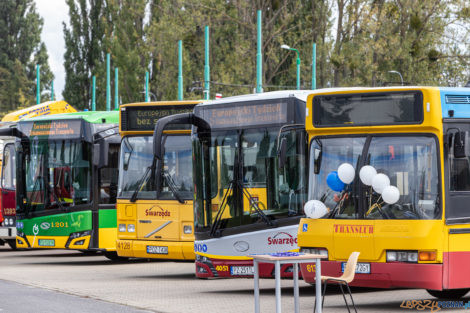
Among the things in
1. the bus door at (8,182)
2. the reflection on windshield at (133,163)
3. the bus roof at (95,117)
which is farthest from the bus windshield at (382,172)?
the bus door at (8,182)

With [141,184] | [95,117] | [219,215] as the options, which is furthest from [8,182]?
[219,215]

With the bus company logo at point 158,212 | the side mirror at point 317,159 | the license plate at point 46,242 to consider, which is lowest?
the license plate at point 46,242

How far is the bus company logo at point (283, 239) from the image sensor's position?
47.7ft

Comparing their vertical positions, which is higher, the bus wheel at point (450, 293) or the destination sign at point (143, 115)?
the destination sign at point (143, 115)

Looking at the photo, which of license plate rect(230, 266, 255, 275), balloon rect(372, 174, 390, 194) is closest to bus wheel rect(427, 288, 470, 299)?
balloon rect(372, 174, 390, 194)

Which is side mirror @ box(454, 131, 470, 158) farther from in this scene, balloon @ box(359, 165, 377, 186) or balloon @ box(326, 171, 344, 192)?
balloon @ box(326, 171, 344, 192)

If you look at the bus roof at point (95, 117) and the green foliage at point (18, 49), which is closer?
the bus roof at point (95, 117)

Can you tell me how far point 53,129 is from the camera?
2214 cm

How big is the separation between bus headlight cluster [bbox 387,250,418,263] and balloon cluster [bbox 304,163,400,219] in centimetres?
59

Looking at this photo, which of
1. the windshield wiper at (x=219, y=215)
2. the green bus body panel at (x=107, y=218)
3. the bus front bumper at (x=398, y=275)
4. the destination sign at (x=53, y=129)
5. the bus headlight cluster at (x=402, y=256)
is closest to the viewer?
the bus front bumper at (x=398, y=275)

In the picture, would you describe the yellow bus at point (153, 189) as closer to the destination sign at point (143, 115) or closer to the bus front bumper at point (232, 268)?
the destination sign at point (143, 115)

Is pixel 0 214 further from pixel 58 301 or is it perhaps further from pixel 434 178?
pixel 434 178

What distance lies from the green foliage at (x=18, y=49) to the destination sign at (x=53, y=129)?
5647cm

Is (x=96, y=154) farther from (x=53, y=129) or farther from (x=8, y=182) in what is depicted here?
(x=8, y=182)
